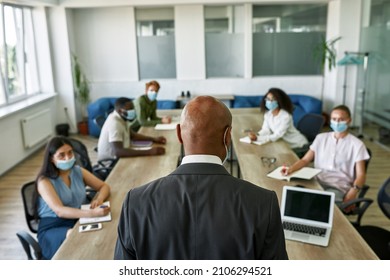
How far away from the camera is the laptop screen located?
7.21 ft

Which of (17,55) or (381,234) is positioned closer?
(381,234)

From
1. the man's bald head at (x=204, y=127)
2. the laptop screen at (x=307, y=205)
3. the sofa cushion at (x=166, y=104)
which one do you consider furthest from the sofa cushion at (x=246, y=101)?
the man's bald head at (x=204, y=127)

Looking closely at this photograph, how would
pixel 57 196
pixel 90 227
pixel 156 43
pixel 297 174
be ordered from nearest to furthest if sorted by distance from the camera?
pixel 90 227, pixel 57 196, pixel 297 174, pixel 156 43

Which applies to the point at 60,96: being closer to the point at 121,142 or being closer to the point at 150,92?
the point at 150,92

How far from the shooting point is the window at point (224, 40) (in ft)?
25.9

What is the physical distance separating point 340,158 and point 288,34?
5.15 metres

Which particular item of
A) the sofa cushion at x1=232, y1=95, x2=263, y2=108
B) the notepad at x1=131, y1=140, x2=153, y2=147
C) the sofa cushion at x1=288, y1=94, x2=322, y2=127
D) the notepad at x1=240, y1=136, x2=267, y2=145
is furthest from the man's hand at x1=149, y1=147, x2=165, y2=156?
the sofa cushion at x1=232, y1=95, x2=263, y2=108

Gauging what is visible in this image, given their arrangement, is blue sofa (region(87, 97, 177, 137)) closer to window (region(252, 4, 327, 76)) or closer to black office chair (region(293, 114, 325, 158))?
window (region(252, 4, 327, 76))

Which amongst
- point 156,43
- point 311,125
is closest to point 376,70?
point 311,125

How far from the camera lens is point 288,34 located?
7922mm

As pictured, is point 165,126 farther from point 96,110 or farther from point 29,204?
point 96,110

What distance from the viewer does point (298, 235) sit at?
7.02 ft

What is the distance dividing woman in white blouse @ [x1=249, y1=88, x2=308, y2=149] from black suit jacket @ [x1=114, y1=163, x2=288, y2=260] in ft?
9.67

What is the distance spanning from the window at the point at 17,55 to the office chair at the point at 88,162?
2931 millimetres
